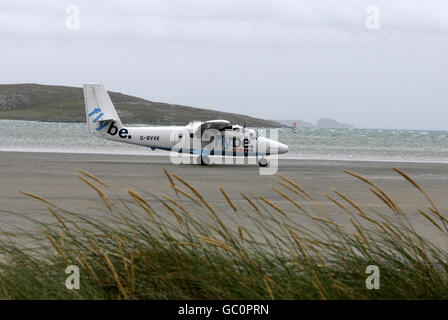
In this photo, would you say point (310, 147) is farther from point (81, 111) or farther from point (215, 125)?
point (81, 111)

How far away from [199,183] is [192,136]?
818cm

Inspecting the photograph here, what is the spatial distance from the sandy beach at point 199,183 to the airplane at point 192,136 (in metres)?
0.83

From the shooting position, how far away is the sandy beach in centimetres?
1333

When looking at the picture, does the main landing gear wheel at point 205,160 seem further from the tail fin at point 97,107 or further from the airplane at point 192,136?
the tail fin at point 97,107

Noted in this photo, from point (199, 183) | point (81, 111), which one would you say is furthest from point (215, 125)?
point (81, 111)

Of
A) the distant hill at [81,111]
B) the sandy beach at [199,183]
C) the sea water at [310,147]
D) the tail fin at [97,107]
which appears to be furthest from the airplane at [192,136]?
the distant hill at [81,111]

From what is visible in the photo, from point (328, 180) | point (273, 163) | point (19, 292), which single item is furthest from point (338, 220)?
point (273, 163)

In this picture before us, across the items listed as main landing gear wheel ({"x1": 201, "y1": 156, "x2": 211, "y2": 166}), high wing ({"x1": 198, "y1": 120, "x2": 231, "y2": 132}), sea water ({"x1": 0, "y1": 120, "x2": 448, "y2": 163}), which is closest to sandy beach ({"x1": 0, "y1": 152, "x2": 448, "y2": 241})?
main landing gear wheel ({"x1": 201, "y1": 156, "x2": 211, "y2": 166})

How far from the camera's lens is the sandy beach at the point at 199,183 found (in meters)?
13.3

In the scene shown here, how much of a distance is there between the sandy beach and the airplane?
0.83 metres

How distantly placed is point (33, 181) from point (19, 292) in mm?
14883

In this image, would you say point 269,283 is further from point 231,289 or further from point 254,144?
point 254,144

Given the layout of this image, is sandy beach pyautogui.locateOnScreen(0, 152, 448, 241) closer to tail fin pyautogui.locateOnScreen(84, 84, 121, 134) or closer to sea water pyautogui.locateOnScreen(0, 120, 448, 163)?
tail fin pyautogui.locateOnScreen(84, 84, 121, 134)

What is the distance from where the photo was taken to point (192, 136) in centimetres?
2594
